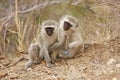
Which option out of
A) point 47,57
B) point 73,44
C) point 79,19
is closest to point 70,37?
point 73,44

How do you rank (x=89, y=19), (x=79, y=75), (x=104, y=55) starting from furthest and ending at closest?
(x=89, y=19), (x=104, y=55), (x=79, y=75)

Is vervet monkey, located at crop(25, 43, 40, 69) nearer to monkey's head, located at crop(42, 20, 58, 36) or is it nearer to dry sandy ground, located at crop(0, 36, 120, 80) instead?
dry sandy ground, located at crop(0, 36, 120, 80)

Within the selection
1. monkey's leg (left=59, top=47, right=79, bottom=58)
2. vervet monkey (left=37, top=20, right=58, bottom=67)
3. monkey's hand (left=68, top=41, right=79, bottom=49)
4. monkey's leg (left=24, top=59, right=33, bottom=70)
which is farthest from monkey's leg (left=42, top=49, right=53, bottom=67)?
monkey's hand (left=68, top=41, right=79, bottom=49)

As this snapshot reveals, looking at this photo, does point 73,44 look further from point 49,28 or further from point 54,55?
point 49,28

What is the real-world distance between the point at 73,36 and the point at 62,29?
0.73ft

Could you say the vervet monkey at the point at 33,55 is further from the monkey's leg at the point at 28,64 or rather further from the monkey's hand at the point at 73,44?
the monkey's hand at the point at 73,44

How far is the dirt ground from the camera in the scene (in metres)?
5.65

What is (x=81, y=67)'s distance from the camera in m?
6.02

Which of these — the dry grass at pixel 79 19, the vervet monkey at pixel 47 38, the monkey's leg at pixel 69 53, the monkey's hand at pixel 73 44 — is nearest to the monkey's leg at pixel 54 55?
the vervet monkey at pixel 47 38

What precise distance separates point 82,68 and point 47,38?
0.87 metres

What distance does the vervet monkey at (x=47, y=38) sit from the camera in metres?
6.36

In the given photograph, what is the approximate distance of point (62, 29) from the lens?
6.82 m

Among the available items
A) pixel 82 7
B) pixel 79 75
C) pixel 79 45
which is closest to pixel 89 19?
pixel 82 7

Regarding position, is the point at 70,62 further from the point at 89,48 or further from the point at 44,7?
the point at 44,7
